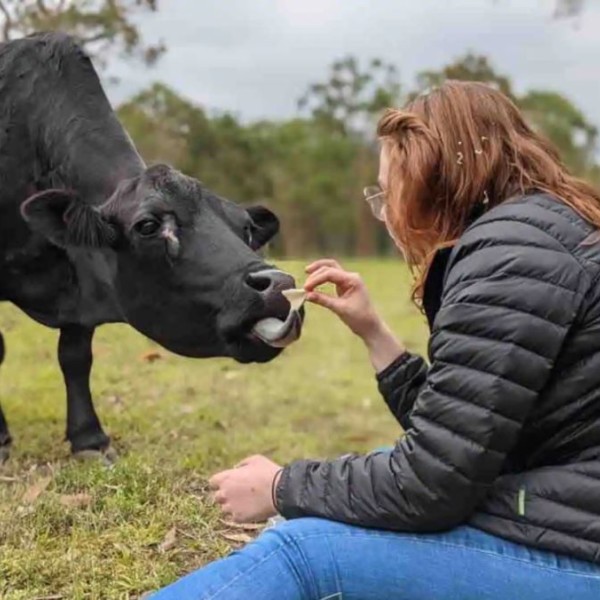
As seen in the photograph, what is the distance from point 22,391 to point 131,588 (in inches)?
139

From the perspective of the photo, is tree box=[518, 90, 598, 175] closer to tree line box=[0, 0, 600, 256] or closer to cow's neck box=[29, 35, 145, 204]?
tree line box=[0, 0, 600, 256]

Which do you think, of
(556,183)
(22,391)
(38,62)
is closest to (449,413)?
(556,183)

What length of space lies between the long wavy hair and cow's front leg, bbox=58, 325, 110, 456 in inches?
88.9

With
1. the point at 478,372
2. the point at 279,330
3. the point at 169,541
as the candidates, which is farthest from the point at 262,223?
the point at 478,372

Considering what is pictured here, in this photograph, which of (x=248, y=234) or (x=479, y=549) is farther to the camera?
(x=248, y=234)

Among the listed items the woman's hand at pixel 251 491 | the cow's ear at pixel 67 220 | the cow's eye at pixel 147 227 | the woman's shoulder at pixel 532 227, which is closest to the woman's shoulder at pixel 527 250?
the woman's shoulder at pixel 532 227

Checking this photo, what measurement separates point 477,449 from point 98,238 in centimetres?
210

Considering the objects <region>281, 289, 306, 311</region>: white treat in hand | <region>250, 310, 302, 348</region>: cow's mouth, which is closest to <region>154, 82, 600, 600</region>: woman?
<region>281, 289, 306, 311</region>: white treat in hand

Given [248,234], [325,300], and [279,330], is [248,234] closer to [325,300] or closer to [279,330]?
[279,330]

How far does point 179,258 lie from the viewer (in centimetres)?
357

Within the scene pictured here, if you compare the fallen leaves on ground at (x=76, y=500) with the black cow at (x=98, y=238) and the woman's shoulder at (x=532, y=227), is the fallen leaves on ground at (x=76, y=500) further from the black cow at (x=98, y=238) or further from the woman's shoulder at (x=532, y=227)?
the woman's shoulder at (x=532, y=227)

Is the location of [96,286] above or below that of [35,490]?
above

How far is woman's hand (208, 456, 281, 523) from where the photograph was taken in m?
2.25

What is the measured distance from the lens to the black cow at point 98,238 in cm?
353
